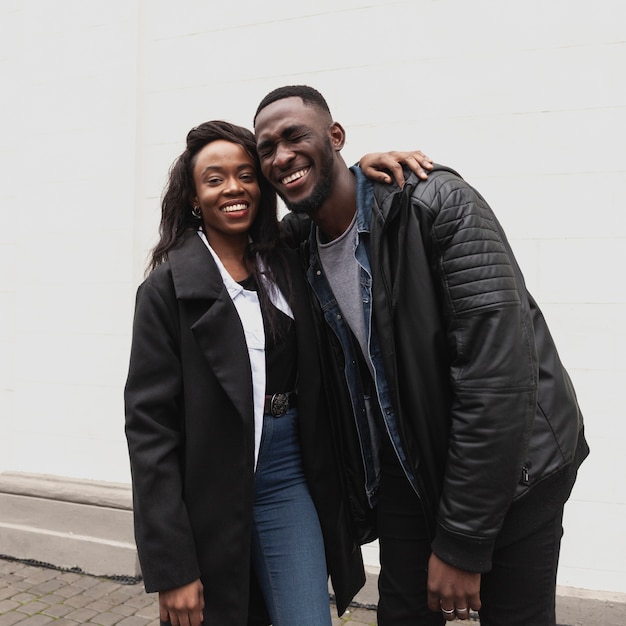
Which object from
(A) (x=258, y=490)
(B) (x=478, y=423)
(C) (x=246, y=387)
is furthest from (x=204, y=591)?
(B) (x=478, y=423)

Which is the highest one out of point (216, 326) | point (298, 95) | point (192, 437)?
point (298, 95)

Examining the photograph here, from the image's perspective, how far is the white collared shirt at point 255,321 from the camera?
1.92 meters

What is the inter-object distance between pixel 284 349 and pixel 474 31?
2.32 meters

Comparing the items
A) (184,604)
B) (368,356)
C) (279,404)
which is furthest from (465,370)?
(184,604)

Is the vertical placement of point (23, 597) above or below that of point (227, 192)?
below

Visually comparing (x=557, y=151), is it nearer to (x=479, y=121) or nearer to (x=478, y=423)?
(x=479, y=121)

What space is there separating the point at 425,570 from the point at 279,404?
74cm

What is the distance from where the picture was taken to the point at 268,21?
145 inches

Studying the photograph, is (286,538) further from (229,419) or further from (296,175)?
(296,175)

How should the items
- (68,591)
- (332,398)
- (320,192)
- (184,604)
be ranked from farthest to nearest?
1. (68,591)
2. (332,398)
3. (320,192)
4. (184,604)

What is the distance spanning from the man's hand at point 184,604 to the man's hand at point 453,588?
70 centimetres

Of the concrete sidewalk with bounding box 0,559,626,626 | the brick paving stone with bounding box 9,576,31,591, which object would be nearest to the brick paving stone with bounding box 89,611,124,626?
the concrete sidewalk with bounding box 0,559,626,626

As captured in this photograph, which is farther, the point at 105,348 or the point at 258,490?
the point at 105,348

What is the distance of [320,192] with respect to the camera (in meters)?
1.95
